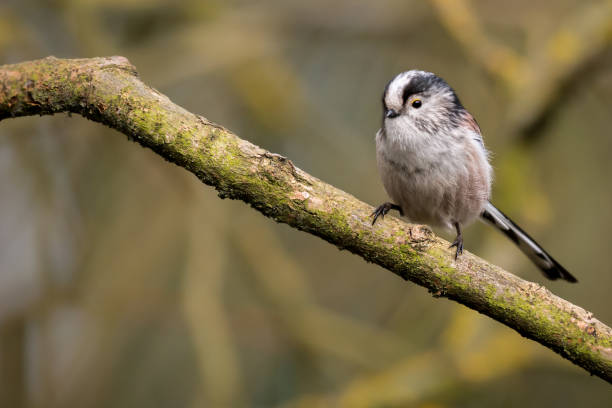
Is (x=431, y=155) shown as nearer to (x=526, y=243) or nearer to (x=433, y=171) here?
(x=433, y=171)

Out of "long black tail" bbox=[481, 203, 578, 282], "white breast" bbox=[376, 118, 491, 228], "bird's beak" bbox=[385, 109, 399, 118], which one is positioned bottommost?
"long black tail" bbox=[481, 203, 578, 282]

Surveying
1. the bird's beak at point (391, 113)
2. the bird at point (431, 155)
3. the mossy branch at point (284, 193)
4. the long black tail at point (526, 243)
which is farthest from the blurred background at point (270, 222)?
the mossy branch at point (284, 193)

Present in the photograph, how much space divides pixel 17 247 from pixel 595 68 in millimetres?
5229

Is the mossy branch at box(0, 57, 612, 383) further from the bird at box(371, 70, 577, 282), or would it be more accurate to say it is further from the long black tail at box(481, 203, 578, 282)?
the long black tail at box(481, 203, 578, 282)

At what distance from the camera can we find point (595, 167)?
21.8 feet

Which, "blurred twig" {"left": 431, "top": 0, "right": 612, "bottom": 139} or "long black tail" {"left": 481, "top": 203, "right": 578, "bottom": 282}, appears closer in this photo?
"long black tail" {"left": 481, "top": 203, "right": 578, "bottom": 282}

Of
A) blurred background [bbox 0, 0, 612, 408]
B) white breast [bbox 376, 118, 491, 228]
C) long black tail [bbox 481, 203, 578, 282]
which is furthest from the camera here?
blurred background [bbox 0, 0, 612, 408]

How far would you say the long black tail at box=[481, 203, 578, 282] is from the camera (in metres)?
4.39

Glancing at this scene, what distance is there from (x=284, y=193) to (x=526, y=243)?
9.24 feet

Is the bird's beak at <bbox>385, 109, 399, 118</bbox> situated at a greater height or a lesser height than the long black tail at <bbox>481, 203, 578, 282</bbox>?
greater

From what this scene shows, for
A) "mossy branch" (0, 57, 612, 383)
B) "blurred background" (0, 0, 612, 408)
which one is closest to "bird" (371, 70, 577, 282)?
"blurred background" (0, 0, 612, 408)

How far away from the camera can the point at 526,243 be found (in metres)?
4.70

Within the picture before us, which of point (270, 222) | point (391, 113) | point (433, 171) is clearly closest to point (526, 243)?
point (433, 171)

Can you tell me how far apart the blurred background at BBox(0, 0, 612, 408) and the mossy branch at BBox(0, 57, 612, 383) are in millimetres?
2306
